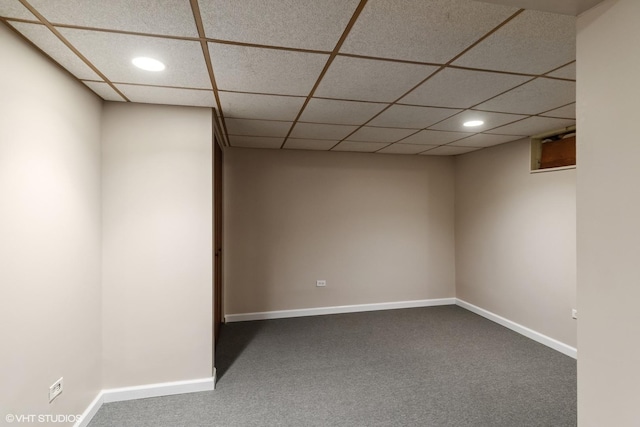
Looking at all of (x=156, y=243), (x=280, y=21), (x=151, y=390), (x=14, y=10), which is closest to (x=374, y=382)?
(x=151, y=390)

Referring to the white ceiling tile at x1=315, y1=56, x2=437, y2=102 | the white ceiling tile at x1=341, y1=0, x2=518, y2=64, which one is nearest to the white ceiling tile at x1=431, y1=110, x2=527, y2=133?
the white ceiling tile at x1=315, y1=56, x2=437, y2=102

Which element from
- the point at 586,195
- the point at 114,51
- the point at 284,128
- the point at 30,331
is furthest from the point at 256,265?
the point at 586,195

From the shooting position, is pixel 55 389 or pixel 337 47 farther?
pixel 55 389

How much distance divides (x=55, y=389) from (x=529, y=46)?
331cm

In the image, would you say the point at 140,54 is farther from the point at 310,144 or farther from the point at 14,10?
the point at 310,144

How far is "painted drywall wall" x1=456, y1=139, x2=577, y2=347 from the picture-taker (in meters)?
3.34

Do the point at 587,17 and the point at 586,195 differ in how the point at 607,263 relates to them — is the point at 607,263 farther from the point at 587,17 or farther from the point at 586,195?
the point at 587,17

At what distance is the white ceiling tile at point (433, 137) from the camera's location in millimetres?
3492

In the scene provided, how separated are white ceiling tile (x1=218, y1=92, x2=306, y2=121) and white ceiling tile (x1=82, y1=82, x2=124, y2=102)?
754 millimetres

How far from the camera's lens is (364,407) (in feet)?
7.91

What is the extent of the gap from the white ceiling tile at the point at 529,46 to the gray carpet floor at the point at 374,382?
2411 mm

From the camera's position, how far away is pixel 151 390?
8.34 ft

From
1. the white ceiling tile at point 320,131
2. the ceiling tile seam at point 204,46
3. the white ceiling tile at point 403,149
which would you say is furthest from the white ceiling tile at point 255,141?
the white ceiling tile at point 403,149

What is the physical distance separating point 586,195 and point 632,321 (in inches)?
15.0
